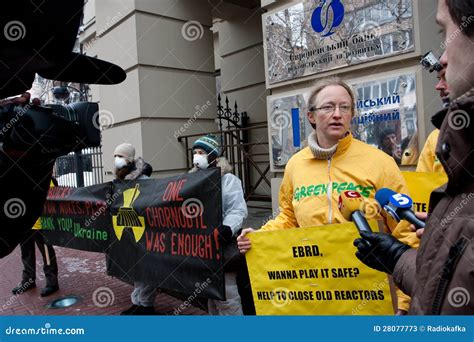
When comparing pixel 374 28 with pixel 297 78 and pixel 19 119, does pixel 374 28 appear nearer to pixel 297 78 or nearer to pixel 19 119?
pixel 297 78

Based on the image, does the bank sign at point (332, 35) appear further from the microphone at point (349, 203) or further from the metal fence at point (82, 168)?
the metal fence at point (82, 168)

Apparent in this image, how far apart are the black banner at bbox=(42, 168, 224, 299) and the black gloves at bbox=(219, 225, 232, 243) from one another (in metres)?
0.05

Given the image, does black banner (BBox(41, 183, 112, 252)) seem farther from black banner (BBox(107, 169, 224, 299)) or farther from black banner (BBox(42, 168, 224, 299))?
black banner (BBox(107, 169, 224, 299))

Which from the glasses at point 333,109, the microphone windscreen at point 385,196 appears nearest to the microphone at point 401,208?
the microphone windscreen at point 385,196

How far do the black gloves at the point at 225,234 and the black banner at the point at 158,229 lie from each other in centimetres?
5

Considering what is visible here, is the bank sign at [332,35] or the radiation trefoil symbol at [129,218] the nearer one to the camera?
the radiation trefoil symbol at [129,218]

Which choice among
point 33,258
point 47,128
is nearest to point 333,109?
point 47,128

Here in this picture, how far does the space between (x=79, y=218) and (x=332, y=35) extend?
12.4 ft

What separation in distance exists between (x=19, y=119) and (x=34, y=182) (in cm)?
27

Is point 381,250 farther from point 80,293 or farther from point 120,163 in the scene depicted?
point 80,293

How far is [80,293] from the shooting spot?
5039 millimetres

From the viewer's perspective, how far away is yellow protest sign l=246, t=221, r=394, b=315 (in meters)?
2.08

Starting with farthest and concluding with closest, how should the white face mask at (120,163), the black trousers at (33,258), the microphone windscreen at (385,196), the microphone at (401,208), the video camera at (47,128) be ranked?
the black trousers at (33,258) < the white face mask at (120,163) < the microphone windscreen at (385,196) < the microphone at (401,208) < the video camera at (47,128)

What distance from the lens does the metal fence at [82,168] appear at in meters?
9.80
